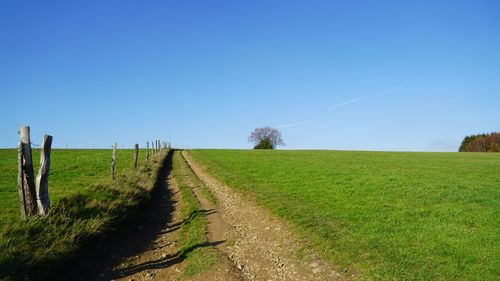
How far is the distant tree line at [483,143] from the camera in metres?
127

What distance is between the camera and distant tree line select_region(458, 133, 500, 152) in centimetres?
12728

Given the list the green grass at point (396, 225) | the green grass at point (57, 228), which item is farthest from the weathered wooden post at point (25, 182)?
the green grass at point (396, 225)

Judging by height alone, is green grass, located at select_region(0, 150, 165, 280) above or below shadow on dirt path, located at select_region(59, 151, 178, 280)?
above

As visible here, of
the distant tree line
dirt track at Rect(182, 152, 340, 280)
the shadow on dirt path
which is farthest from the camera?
the distant tree line

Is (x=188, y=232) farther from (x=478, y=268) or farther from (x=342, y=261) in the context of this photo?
(x=478, y=268)

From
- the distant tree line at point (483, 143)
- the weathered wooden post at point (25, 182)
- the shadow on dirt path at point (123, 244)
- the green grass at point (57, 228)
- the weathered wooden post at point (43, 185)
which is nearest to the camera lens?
the green grass at point (57, 228)

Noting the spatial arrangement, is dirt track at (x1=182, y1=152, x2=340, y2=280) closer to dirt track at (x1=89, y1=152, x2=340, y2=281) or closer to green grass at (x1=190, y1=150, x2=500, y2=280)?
dirt track at (x1=89, y1=152, x2=340, y2=281)

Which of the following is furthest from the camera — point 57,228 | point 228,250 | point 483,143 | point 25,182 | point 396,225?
point 483,143

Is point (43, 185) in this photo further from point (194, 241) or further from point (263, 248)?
point (263, 248)

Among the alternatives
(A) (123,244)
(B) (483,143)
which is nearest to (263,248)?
(A) (123,244)

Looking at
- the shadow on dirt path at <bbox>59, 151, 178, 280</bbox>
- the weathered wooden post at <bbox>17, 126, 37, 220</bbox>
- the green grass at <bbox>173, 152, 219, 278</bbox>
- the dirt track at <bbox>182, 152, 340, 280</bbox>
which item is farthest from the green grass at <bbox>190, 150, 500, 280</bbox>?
the weathered wooden post at <bbox>17, 126, 37, 220</bbox>

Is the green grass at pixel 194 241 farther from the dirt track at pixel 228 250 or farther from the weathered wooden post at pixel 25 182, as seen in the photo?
the weathered wooden post at pixel 25 182

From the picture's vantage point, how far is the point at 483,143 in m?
132

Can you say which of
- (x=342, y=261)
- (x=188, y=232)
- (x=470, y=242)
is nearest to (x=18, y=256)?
(x=188, y=232)
